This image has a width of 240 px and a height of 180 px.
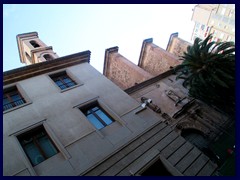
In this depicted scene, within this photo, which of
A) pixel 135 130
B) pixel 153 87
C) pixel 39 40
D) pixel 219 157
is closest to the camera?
pixel 135 130

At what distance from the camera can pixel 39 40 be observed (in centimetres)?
2209

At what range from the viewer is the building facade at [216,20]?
4779 centimetres

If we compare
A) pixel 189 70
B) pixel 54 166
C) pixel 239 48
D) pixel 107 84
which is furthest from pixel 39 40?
pixel 239 48

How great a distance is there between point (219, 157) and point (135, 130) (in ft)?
19.0

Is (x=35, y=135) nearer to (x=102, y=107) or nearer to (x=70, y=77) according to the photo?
(x=102, y=107)

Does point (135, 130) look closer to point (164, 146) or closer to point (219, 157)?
point (164, 146)

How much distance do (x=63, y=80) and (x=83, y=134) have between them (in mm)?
5116

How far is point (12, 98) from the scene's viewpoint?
11.6 metres

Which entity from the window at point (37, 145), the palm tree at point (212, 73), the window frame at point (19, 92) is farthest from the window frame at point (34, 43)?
the palm tree at point (212, 73)

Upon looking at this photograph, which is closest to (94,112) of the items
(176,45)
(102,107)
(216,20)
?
(102,107)

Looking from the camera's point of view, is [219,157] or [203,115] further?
[203,115]

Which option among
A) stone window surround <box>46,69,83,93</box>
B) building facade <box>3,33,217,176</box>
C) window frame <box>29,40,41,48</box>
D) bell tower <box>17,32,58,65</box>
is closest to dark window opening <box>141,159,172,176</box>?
building facade <box>3,33,217,176</box>

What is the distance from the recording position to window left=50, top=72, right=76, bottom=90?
1285 cm

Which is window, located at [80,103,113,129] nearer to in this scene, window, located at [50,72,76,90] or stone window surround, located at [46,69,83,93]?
stone window surround, located at [46,69,83,93]
